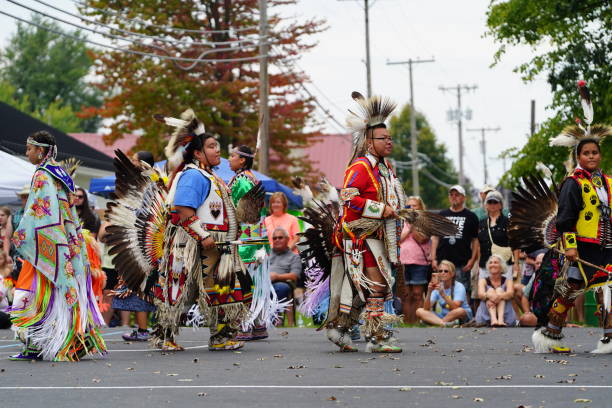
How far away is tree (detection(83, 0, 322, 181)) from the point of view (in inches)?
1253

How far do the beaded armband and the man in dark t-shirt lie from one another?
18.0 feet

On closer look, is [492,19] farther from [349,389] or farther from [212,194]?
[349,389]

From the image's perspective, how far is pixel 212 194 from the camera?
30.9 ft

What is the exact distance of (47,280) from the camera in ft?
29.1

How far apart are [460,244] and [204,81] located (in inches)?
760

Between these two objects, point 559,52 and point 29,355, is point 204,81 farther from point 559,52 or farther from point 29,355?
point 29,355

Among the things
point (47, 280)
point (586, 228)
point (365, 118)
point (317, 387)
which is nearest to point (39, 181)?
point (47, 280)

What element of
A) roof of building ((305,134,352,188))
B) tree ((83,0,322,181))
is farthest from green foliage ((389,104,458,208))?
tree ((83,0,322,181))

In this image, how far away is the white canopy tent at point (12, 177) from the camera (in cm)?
1533

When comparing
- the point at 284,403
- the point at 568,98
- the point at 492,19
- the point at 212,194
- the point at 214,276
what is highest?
the point at 492,19

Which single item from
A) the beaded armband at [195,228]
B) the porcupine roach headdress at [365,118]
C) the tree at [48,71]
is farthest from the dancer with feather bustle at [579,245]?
the tree at [48,71]

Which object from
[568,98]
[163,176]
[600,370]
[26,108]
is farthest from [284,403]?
[26,108]

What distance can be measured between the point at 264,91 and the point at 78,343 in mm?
15382

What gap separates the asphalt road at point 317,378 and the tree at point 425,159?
7194 centimetres
